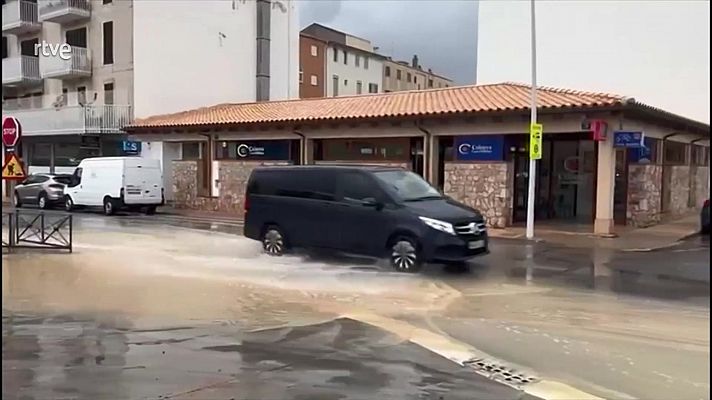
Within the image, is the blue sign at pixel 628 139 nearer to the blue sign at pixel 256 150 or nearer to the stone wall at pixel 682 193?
the stone wall at pixel 682 193

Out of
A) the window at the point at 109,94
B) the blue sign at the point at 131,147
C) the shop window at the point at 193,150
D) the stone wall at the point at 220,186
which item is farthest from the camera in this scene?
the shop window at the point at 193,150

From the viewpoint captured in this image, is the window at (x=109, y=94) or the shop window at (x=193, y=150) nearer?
the window at (x=109, y=94)

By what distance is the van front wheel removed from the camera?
58.6ft

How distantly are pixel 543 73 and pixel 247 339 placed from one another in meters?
8.38

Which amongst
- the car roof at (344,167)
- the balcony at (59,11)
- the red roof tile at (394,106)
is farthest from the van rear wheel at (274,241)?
the red roof tile at (394,106)

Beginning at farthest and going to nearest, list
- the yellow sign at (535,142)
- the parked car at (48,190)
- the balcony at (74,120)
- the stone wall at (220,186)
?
the stone wall at (220,186)
the yellow sign at (535,142)
the parked car at (48,190)
the balcony at (74,120)

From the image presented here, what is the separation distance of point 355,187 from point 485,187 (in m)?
7.06

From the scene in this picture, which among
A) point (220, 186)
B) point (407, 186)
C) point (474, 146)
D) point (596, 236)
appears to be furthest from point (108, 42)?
point (596, 236)

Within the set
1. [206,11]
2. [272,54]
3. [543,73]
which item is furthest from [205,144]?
[543,73]

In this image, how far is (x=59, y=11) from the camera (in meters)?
5.88

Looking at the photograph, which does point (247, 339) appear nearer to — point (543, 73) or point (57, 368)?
point (57, 368)

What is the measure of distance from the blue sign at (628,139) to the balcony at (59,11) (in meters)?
11.7

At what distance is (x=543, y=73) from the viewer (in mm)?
11883

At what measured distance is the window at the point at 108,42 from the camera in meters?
10.9
